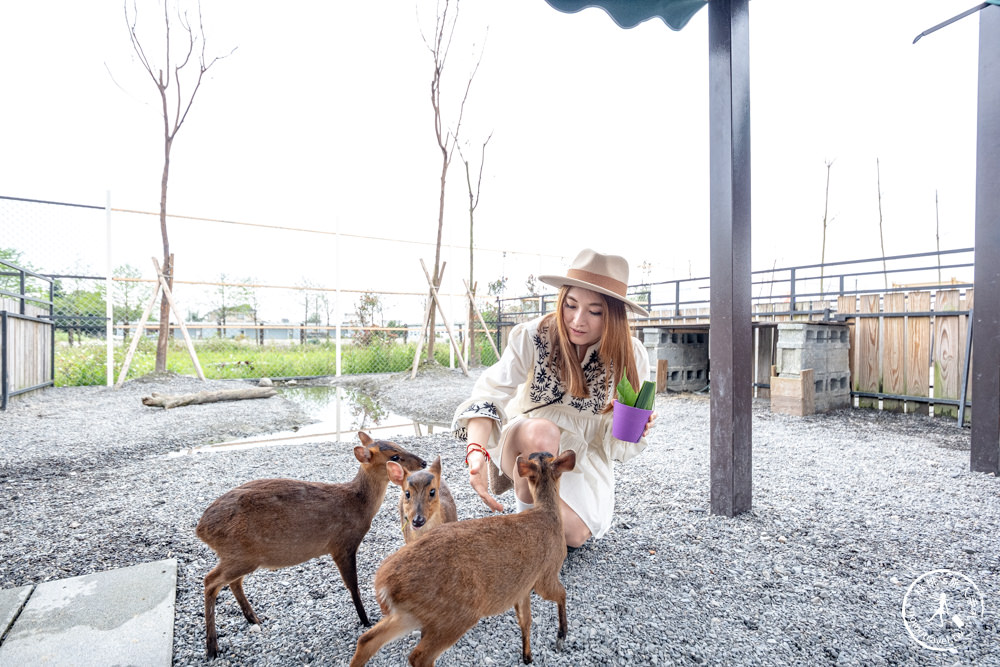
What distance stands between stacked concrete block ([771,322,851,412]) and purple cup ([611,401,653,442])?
4.85 m

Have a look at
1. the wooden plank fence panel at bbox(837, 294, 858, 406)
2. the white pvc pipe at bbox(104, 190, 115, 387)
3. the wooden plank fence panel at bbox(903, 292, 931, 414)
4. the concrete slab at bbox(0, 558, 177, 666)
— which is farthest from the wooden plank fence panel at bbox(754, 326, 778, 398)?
the white pvc pipe at bbox(104, 190, 115, 387)

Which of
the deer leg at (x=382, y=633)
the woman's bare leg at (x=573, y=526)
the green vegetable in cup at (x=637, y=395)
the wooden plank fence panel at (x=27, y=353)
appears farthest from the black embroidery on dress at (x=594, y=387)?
the wooden plank fence panel at (x=27, y=353)

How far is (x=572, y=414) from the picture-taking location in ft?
7.54

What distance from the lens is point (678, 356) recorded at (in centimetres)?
814

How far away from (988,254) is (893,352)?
338 cm

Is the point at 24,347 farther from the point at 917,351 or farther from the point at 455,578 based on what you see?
the point at 917,351

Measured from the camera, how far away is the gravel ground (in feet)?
5.06

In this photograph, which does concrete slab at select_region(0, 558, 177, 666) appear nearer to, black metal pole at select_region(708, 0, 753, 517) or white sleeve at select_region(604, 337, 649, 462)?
white sleeve at select_region(604, 337, 649, 462)

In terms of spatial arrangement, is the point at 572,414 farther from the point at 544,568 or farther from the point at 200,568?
the point at 200,568

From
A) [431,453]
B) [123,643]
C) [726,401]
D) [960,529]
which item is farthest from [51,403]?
[960,529]

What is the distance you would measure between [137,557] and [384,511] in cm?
111

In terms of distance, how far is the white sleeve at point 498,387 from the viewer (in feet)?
6.54

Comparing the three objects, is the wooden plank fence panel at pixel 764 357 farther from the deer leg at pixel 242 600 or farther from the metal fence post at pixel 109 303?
the metal fence post at pixel 109 303

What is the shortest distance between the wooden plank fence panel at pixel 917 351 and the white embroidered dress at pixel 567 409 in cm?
558
